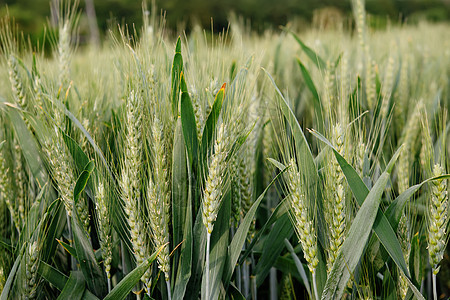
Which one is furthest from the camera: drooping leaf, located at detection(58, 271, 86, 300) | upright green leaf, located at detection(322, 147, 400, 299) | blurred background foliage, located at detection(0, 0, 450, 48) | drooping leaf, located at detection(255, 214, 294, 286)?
blurred background foliage, located at detection(0, 0, 450, 48)

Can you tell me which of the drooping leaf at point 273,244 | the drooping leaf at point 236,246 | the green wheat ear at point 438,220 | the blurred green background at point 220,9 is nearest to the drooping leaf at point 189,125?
the drooping leaf at point 236,246

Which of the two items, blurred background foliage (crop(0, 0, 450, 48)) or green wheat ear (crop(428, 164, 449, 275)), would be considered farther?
blurred background foliage (crop(0, 0, 450, 48))

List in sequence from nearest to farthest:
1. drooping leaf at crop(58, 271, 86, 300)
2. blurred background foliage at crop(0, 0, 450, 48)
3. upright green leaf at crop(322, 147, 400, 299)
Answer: upright green leaf at crop(322, 147, 400, 299) → drooping leaf at crop(58, 271, 86, 300) → blurred background foliage at crop(0, 0, 450, 48)

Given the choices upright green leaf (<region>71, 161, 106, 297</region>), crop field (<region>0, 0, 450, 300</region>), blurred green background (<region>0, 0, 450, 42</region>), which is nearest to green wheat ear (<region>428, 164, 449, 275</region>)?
crop field (<region>0, 0, 450, 300</region>)

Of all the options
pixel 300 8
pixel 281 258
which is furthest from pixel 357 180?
pixel 300 8

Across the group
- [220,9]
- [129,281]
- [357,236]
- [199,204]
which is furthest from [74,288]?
[220,9]

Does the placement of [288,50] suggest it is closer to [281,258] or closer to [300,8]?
[281,258]

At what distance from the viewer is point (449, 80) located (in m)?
2.29

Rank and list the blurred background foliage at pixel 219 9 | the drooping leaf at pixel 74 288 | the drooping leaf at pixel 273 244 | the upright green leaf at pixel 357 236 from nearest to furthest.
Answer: the upright green leaf at pixel 357 236 → the drooping leaf at pixel 74 288 → the drooping leaf at pixel 273 244 → the blurred background foliage at pixel 219 9

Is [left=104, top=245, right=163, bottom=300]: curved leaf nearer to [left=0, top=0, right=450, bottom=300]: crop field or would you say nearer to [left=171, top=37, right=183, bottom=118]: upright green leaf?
[left=0, top=0, right=450, bottom=300]: crop field

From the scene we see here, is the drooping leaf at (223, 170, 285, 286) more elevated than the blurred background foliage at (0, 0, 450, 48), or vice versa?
the blurred background foliage at (0, 0, 450, 48)

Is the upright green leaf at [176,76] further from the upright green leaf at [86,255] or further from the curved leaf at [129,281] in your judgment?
the curved leaf at [129,281]

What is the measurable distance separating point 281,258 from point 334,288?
291 mm

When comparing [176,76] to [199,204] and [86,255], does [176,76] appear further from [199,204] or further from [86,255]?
[86,255]
